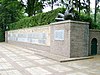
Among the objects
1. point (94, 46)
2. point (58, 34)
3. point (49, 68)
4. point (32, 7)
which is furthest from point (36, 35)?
point (32, 7)

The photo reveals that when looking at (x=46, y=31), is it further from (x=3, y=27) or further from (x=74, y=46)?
(x=3, y=27)

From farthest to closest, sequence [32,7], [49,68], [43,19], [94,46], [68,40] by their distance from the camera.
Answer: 1. [32,7]
2. [43,19]
3. [94,46]
4. [68,40]
5. [49,68]

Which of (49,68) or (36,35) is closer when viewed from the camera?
(49,68)

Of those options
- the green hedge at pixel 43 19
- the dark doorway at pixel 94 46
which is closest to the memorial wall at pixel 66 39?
the green hedge at pixel 43 19

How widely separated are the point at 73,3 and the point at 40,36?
6.63m

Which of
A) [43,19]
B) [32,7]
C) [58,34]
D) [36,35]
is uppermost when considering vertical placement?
[32,7]

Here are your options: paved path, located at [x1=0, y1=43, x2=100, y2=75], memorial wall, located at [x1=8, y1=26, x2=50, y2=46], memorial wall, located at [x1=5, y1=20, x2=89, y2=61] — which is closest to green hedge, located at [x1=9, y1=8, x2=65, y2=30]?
memorial wall, located at [x1=8, y1=26, x2=50, y2=46]

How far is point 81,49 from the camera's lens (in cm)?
1058

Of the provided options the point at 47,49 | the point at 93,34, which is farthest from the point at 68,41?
the point at 47,49

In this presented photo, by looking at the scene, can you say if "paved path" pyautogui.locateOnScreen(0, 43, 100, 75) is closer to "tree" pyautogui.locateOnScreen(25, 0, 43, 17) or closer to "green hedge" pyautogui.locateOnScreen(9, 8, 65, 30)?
"green hedge" pyautogui.locateOnScreen(9, 8, 65, 30)

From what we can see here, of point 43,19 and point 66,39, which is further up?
point 43,19

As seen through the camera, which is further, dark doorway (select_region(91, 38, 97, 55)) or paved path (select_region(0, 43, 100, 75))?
dark doorway (select_region(91, 38, 97, 55))

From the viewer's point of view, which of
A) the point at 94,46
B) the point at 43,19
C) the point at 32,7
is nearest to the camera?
the point at 94,46

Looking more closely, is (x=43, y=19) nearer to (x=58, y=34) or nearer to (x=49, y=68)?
(x=58, y=34)
